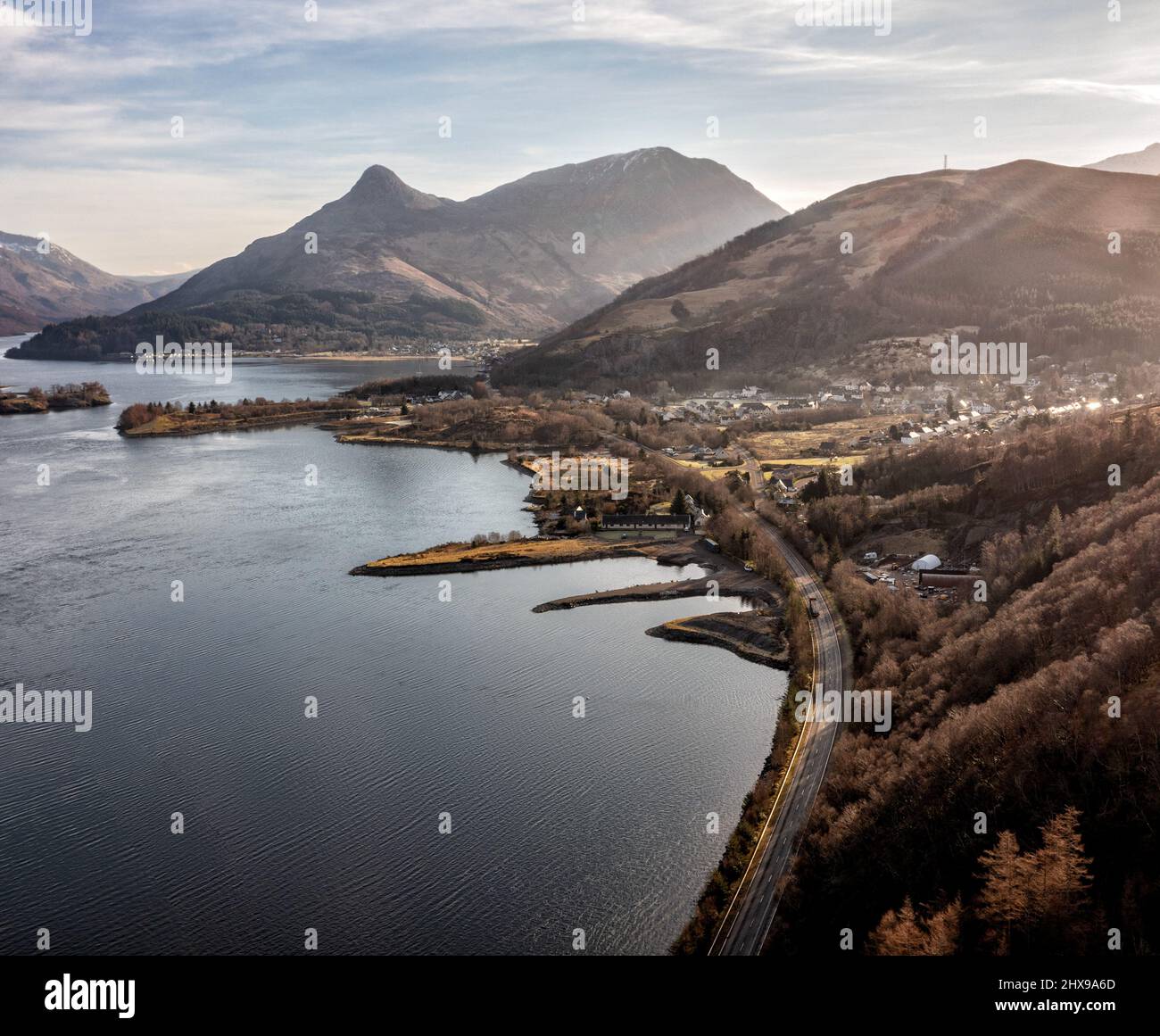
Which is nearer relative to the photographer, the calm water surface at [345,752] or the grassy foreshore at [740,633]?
the calm water surface at [345,752]

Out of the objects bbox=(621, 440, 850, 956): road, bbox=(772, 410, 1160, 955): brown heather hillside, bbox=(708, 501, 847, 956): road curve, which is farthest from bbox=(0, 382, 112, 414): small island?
bbox=(772, 410, 1160, 955): brown heather hillside

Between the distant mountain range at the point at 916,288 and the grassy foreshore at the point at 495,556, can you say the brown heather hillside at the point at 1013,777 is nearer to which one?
the grassy foreshore at the point at 495,556

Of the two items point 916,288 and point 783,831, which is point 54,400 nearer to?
point 916,288

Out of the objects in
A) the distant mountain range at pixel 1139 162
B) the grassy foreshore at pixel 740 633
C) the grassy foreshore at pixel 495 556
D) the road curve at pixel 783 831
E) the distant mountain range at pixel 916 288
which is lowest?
the road curve at pixel 783 831

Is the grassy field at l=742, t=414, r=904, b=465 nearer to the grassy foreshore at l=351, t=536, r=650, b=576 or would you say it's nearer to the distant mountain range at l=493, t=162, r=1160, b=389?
the grassy foreshore at l=351, t=536, r=650, b=576

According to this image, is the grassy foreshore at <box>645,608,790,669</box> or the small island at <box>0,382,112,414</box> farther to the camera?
the small island at <box>0,382,112,414</box>

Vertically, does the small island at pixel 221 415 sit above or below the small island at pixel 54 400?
below

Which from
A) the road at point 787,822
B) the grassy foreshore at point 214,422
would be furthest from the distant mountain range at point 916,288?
the road at point 787,822
